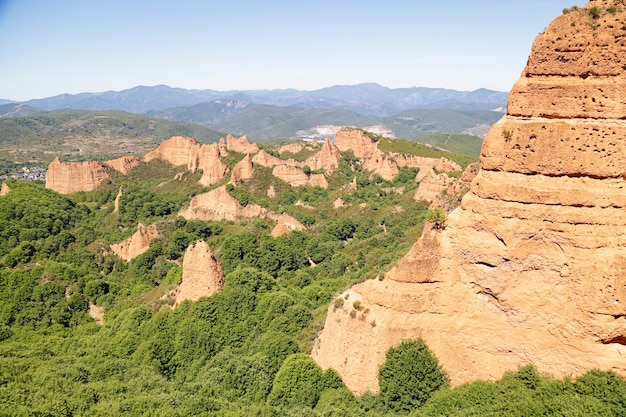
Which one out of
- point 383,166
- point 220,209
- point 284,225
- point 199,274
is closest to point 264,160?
point 220,209

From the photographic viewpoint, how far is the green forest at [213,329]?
25211 mm

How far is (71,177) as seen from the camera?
102688 mm

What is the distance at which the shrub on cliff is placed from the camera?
26.0 metres

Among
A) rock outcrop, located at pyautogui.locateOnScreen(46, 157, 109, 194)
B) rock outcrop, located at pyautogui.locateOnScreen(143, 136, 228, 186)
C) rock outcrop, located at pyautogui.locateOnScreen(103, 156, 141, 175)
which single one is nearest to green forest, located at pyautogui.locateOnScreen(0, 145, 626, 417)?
rock outcrop, located at pyautogui.locateOnScreen(143, 136, 228, 186)

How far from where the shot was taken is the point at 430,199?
76.6 m

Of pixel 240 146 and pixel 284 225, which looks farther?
pixel 240 146

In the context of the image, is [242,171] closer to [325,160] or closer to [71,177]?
[325,160]

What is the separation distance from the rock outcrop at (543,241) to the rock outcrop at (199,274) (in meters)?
20.4

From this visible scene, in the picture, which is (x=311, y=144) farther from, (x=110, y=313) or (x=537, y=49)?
(x=537, y=49)

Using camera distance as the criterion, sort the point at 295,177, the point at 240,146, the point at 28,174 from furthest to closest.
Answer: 1. the point at 28,174
2. the point at 240,146
3. the point at 295,177

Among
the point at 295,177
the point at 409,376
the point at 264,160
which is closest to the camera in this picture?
the point at 409,376

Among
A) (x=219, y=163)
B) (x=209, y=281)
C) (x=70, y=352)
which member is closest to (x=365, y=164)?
(x=219, y=163)

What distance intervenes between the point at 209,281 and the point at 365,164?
253 ft

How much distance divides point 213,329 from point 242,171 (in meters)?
60.3
